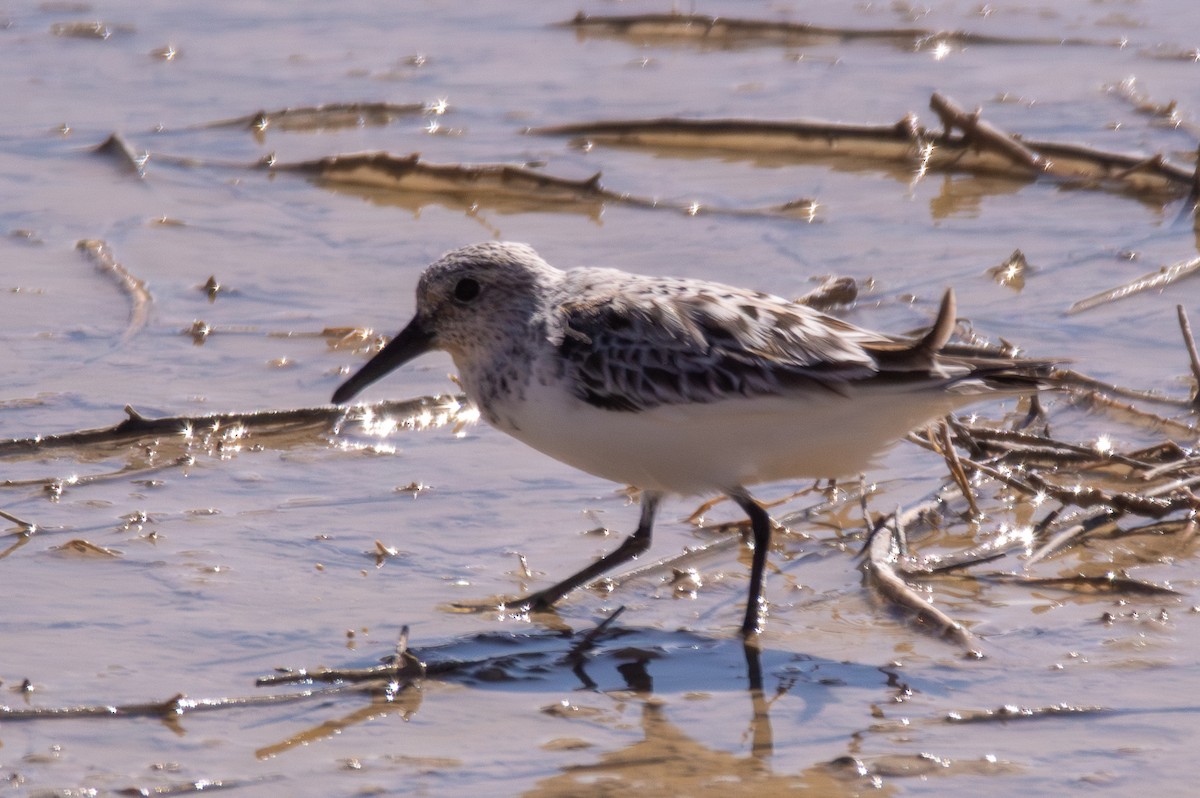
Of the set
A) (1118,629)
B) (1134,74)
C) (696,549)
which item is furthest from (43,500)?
(1134,74)

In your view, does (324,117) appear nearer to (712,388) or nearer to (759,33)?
(759,33)

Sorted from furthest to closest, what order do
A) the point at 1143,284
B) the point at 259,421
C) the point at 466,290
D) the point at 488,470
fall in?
1. the point at 1143,284
2. the point at 259,421
3. the point at 488,470
4. the point at 466,290

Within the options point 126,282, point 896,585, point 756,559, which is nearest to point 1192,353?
point 896,585

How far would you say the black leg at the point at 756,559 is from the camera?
5.38 metres

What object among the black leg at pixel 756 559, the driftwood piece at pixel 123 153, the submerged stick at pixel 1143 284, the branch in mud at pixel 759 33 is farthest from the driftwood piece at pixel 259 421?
the branch in mud at pixel 759 33

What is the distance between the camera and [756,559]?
548 centimetres

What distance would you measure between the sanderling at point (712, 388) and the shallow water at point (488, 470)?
0.49 meters

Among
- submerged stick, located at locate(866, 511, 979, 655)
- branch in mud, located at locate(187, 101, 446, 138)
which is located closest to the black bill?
submerged stick, located at locate(866, 511, 979, 655)

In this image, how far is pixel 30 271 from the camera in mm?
8844

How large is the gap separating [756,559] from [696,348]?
725 mm

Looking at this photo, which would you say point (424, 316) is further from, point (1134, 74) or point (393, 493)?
point (1134, 74)

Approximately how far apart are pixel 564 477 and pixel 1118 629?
2.39m

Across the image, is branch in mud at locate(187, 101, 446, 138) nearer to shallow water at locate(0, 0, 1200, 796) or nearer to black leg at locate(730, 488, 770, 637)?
shallow water at locate(0, 0, 1200, 796)

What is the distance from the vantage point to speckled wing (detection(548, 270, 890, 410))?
5355mm
